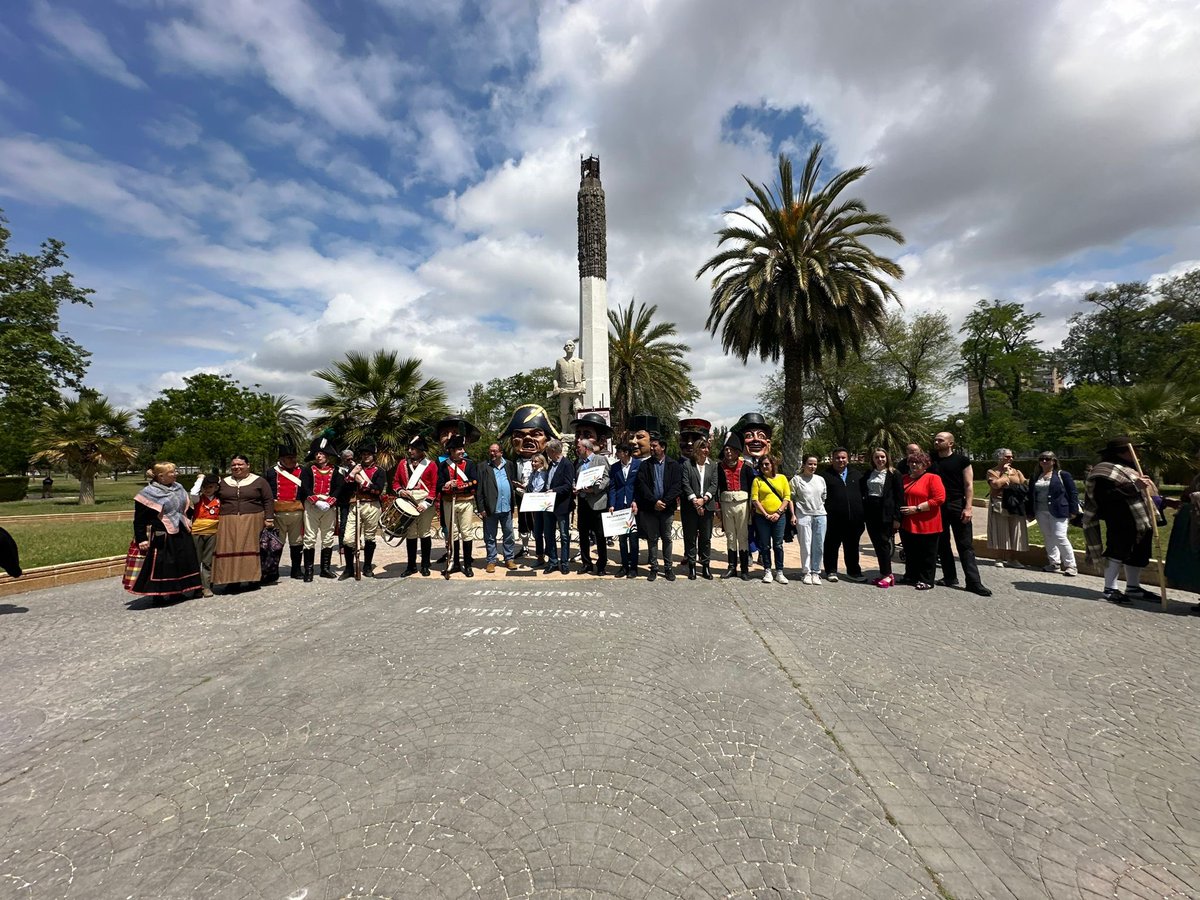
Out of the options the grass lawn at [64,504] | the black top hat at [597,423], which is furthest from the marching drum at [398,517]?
the grass lawn at [64,504]

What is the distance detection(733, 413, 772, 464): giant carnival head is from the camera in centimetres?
781

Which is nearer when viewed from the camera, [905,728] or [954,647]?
[905,728]

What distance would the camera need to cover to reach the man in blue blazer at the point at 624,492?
24.6 feet

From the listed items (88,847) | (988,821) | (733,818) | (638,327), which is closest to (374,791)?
(88,847)

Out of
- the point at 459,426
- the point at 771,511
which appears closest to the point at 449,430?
the point at 459,426

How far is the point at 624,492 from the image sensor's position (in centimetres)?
751

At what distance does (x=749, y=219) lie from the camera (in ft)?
59.5

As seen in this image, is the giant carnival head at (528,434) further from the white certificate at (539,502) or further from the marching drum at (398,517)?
the marching drum at (398,517)

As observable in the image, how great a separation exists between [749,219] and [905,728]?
18.2 metres

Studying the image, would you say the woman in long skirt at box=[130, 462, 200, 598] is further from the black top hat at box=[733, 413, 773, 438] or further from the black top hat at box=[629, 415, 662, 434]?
the black top hat at box=[733, 413, 773, 438]

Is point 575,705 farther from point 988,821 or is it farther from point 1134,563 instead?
point 1134,563

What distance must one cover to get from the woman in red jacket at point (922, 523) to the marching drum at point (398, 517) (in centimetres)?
661

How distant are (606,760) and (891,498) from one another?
570cm

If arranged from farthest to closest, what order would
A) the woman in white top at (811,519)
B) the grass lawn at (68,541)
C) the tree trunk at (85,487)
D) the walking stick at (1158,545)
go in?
the tree trunk at (85,487) < the grass lawn at (68,541) < the woman in white top at (811,519) < the walking stick at (1158,545)
